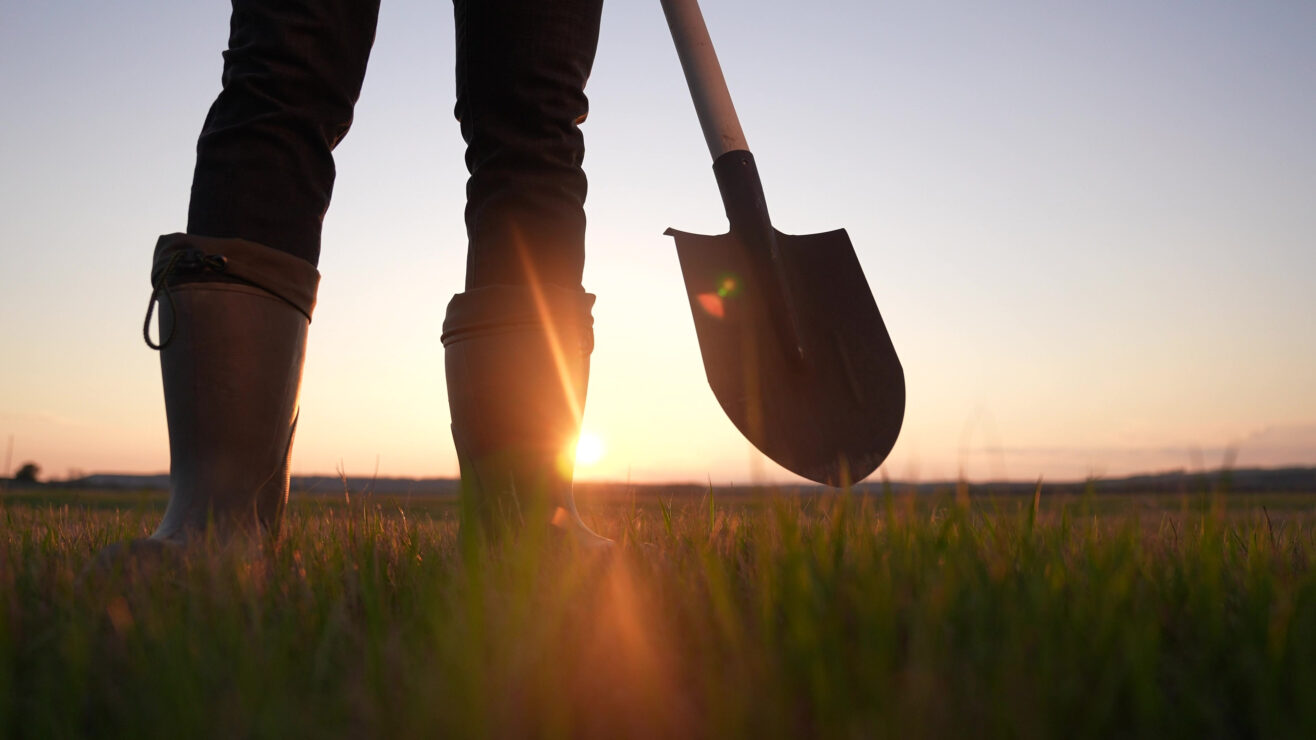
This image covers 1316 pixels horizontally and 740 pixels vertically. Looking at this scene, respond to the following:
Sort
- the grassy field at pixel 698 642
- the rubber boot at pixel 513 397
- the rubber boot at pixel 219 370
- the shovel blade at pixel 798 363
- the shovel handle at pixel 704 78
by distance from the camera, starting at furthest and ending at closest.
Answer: the shovel handle at pixel 704 78 < the shovel blade at pixel 798 363 < the rubber boot at pixel 513 397 < the rubber boot at pixel 219 370 < the grassy field at pixel 698 642

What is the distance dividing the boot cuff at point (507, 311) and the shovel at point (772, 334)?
0.48 meters

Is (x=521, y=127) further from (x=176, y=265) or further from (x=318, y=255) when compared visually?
(x=176, y=265)

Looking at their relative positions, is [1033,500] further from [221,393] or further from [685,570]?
[221,393]

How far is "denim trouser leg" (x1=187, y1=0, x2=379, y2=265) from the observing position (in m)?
1.75

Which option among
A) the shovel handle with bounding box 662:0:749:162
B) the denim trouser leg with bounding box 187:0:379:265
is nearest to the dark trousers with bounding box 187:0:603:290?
the denim trouser leg with bounding box 187:0:379:265

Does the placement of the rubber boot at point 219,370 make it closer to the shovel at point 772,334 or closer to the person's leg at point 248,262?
the person's leg at point 248,262

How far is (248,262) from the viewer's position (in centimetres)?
174

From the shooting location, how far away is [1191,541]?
1359 millimetres

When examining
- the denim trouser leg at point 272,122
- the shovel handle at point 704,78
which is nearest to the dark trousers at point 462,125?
the denim trouser leg at point 272,122

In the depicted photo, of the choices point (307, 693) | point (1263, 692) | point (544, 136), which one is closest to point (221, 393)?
point (544, 136)

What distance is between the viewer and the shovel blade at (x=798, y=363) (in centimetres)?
226

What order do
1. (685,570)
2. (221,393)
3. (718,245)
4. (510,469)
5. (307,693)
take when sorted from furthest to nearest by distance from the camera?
1. (718,245)
2. (510,469)
3. (221,393)
4. (685,570)
5. (307,693)

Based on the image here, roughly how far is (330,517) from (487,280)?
0.69 metres

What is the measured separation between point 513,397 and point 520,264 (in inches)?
12.9
